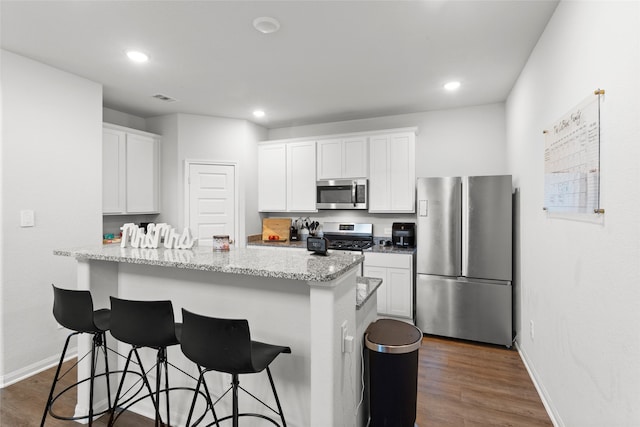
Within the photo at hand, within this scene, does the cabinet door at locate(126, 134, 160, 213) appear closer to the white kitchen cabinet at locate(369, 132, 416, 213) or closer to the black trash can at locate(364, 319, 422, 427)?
the white kitchen cabinet at locate(369, 132, 416, 213)

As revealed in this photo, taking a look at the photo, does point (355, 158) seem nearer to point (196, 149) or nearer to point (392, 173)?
point (392, 173)

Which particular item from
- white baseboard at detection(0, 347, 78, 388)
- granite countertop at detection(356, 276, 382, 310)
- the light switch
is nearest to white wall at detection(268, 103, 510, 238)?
granite countertop at detection(356, 276, 382, 310)

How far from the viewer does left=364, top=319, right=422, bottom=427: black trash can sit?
1895mm

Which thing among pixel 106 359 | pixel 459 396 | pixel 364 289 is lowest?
pixel 459 396

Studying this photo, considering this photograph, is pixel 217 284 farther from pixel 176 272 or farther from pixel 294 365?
pixel 294 365

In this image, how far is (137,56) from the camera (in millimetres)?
2779

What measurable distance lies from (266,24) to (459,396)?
3.05m

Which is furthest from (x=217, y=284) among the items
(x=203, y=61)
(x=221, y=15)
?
(x=203, y=61)

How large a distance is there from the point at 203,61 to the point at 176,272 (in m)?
1.87

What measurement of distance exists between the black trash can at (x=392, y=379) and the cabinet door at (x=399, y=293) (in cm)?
190

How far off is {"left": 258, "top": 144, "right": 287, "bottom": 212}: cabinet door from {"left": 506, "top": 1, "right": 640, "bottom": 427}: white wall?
10.3 feet

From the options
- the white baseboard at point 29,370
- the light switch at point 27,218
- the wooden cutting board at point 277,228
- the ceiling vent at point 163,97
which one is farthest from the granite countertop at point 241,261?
the wooden cutting board at point 277,228

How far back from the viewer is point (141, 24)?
232cm

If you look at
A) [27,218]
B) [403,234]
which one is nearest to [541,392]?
[403,234]
